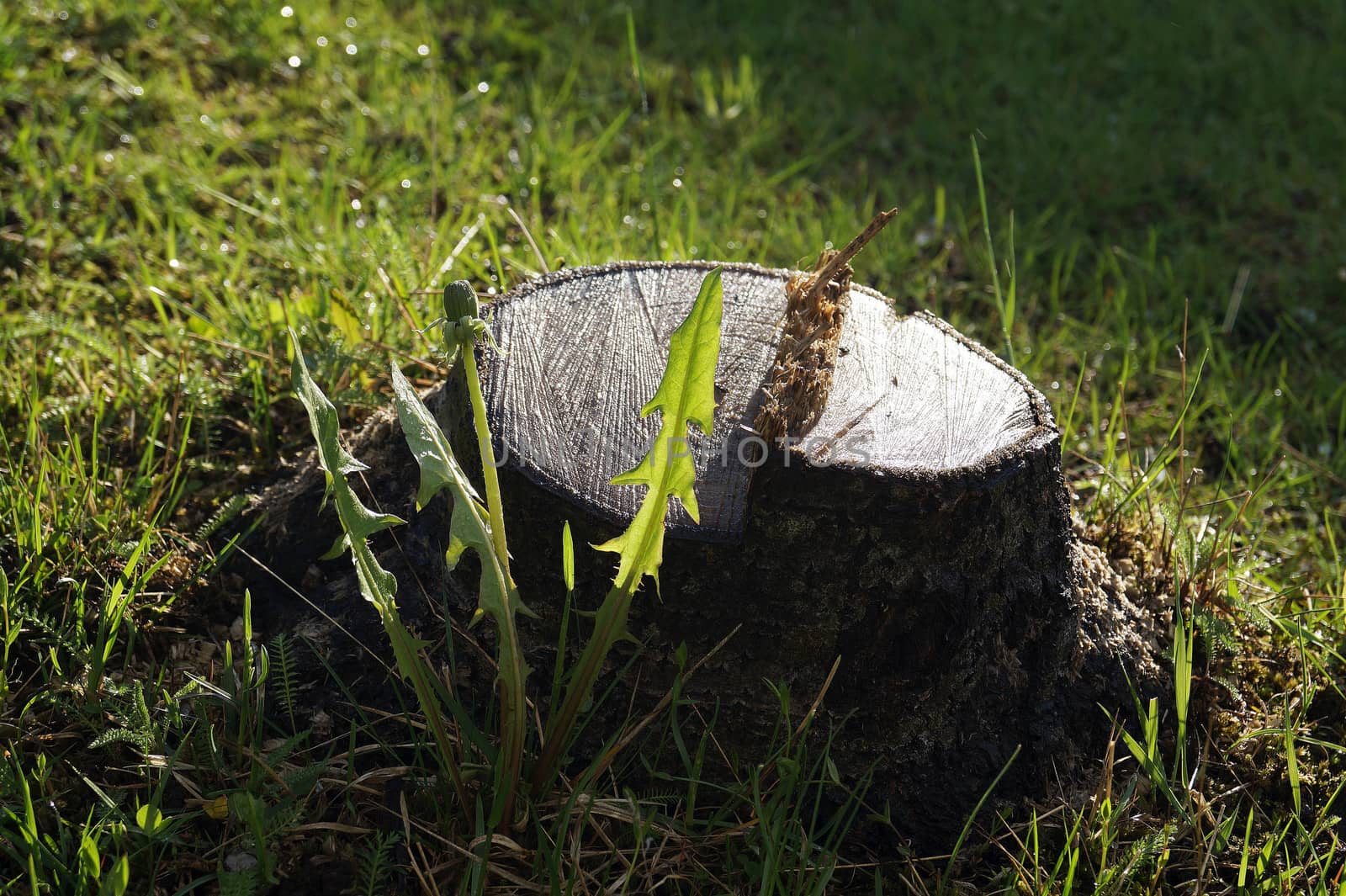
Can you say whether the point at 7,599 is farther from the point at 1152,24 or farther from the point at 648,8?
the point at 1152,24

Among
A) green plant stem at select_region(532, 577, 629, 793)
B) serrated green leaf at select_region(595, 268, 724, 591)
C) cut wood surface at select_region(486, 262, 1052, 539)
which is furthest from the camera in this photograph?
cut wood surface at select_region(486, 262, 1052, 539)

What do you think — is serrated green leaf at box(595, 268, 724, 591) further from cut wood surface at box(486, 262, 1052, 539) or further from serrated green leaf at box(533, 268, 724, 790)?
cut wood surface at box(486, 262, 1052, 539)

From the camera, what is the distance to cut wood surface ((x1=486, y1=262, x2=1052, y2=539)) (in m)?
1.47

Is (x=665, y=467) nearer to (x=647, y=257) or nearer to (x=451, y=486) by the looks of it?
(x=451, y=486)

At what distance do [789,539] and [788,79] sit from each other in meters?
2.85

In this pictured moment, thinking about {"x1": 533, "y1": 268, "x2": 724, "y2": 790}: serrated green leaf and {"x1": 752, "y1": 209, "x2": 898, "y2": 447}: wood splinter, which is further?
{"x1": 752, "y1": 209, "x2": 898, "y2": 447}: wood splinter

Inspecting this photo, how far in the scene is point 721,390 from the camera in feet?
5.30


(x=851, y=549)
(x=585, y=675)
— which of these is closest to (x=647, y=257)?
(x=851, y=549)

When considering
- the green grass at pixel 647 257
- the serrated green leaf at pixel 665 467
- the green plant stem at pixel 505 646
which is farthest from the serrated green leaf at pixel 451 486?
the green grass at pixel 647 257

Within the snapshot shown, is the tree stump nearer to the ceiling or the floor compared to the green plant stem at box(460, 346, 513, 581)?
nearer to the floor

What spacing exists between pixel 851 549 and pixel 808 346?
0.32m

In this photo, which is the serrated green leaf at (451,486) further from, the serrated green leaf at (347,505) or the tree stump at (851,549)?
the tree stump at (851,549)

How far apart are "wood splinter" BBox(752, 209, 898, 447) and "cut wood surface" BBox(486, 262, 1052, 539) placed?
0.10 feet

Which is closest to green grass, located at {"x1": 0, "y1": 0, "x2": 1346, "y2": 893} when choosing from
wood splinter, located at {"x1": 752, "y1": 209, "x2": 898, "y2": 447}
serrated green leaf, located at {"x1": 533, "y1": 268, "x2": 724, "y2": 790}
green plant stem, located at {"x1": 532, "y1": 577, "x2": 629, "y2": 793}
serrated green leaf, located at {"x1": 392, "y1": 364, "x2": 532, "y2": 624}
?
green plant stem, located at {"x1": 532, "y1": 577, "x2": 629, "y2": 793}
